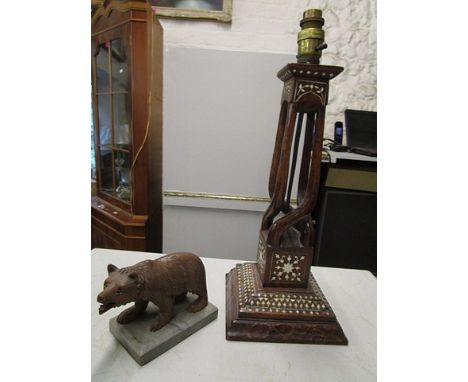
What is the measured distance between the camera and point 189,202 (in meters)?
1.56

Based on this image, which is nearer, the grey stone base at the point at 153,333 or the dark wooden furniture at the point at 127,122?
the grey stone base at the point at 153,333

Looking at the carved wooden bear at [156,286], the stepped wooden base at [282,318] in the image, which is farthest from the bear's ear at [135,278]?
the stepped wooden base at [282,318]

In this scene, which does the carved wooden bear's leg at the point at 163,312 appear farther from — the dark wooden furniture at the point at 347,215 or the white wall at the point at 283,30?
the white wall at the point at 283,30

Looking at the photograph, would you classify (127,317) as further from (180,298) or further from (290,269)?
(290,269)

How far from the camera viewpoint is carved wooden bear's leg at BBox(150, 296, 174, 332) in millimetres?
657

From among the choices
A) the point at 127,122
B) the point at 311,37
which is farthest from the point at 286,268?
the point at 127,122

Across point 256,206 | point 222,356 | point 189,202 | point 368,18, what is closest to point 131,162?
point 189,202

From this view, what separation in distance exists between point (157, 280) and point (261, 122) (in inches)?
40.2

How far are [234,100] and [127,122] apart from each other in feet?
1.77

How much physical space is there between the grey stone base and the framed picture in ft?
4.58

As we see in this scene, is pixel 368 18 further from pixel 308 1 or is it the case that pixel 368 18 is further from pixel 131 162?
pixel 131 162

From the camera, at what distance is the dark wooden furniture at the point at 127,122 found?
1.29 m

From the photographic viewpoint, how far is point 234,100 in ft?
4.70

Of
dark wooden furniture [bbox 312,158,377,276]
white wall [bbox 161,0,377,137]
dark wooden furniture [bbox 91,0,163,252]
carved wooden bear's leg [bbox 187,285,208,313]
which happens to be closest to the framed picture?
white wall [bbox 161,0,377,137]
